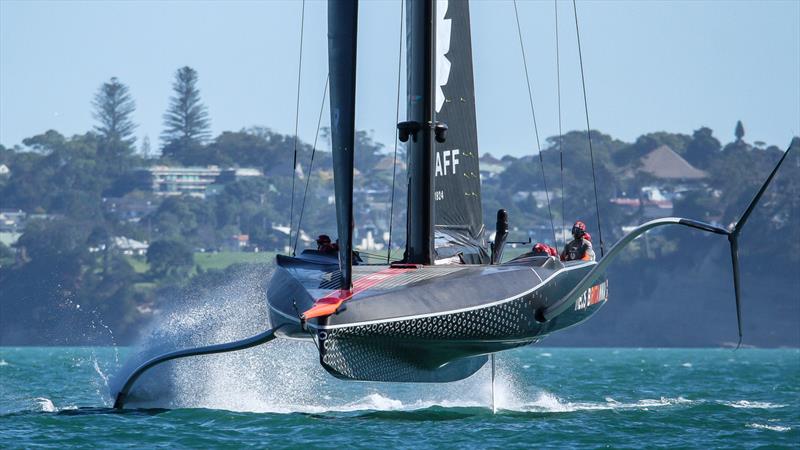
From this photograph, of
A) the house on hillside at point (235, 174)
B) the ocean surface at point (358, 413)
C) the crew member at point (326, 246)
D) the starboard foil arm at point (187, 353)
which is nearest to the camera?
the ocean surface at point (358, 413)

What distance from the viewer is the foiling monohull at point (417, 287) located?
14.0 m

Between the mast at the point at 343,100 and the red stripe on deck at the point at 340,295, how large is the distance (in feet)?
1.85

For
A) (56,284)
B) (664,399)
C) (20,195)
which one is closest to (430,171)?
(664,399)

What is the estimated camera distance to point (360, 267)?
54.3ft

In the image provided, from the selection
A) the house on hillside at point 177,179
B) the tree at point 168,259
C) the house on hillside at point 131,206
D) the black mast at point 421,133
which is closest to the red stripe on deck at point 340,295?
the black mast at point 421,133

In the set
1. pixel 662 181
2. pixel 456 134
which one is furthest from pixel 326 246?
pixel 662 181

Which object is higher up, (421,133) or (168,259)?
(421,133)

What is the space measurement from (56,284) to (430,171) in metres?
73.6

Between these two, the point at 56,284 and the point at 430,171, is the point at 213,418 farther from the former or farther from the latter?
the point at 56,284

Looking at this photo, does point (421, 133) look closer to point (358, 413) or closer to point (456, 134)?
point (456, 134)

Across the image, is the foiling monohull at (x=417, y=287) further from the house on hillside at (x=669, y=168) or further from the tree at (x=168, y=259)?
the house on hillside at (x=669, y=168)

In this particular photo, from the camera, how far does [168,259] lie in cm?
9306

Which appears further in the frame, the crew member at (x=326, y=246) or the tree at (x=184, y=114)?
the tree at (x=184, y=114)

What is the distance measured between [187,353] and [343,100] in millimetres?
4111
